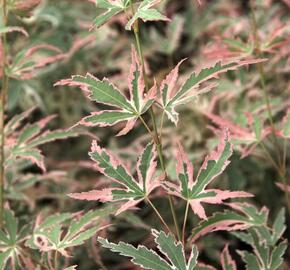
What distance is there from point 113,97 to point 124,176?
0.12 metres

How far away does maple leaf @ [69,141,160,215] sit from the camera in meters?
0.94

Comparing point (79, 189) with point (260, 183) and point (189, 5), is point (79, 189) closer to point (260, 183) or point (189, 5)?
point (260, 183)

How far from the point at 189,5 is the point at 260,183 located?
29.9 inches

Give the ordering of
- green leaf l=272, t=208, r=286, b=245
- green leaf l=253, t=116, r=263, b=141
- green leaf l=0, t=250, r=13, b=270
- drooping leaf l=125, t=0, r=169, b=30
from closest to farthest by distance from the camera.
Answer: drooping leaf l=125, t=0, r=169, b=30 < green leaf l=0, t=250, r=13, b=270 < green leaf l=272, t=208, r=286, b=245 < green leaf l=253, t=116, r=263, b=141

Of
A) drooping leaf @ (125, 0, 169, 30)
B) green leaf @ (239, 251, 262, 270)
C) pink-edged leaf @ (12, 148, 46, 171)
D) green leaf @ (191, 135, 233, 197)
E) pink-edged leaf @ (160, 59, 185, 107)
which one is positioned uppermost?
drooping leaf @ (125, 0, 169, 30)

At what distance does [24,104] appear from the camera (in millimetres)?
1915

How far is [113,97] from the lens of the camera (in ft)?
3.09

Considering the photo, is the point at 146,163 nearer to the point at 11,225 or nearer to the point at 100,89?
the point at 100,89

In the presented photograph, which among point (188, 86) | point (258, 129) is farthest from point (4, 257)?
point (258, 129)

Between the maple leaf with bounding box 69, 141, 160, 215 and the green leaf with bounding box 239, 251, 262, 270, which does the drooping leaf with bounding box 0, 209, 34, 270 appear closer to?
the maple leaf with bounding box 69, 141, 160, 215

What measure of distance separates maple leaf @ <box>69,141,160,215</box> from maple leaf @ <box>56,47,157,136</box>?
0.04 m

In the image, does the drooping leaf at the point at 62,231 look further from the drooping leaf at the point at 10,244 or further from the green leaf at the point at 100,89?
the green leaf at the point at 100,89

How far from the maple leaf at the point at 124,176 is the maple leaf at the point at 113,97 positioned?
41 millimetres

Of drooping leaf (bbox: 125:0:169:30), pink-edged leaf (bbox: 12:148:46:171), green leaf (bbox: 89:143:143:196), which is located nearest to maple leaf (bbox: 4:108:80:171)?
pink-edged leaf (bbox: 12:148:46:171)
